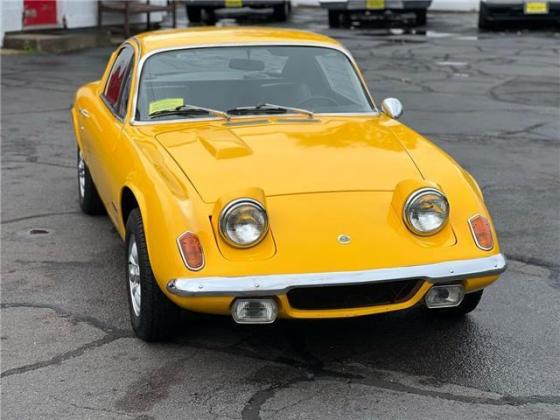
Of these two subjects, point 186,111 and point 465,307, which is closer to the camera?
point 465,307

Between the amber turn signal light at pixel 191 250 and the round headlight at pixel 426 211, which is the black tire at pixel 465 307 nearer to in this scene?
the round headlight at pixel 426 211

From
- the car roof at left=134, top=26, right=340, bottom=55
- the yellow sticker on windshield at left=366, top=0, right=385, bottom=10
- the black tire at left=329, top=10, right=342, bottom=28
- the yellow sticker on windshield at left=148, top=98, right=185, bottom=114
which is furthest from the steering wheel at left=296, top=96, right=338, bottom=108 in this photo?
the black tire at left=329, top=10, right=342, bottom=28

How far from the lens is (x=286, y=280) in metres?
3.94

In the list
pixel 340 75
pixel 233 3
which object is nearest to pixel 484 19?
pixel 233 3

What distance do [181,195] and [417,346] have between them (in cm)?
136

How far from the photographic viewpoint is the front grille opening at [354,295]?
13.4 ft

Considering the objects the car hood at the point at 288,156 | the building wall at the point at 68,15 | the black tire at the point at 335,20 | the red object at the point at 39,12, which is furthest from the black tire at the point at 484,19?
the car hood at the point at 288,156

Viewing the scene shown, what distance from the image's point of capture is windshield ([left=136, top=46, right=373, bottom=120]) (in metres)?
5.45

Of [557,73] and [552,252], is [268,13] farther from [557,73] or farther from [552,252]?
[552,252]

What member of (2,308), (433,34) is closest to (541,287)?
(2,308)

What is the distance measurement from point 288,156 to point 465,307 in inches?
46.6

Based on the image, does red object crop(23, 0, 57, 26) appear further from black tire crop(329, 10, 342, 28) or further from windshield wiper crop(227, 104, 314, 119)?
windshield wiper crop(227, 104, 314, 119)

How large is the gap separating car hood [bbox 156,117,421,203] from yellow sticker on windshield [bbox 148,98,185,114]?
0.26m

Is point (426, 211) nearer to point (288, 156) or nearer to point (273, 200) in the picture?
point (273, 200)
